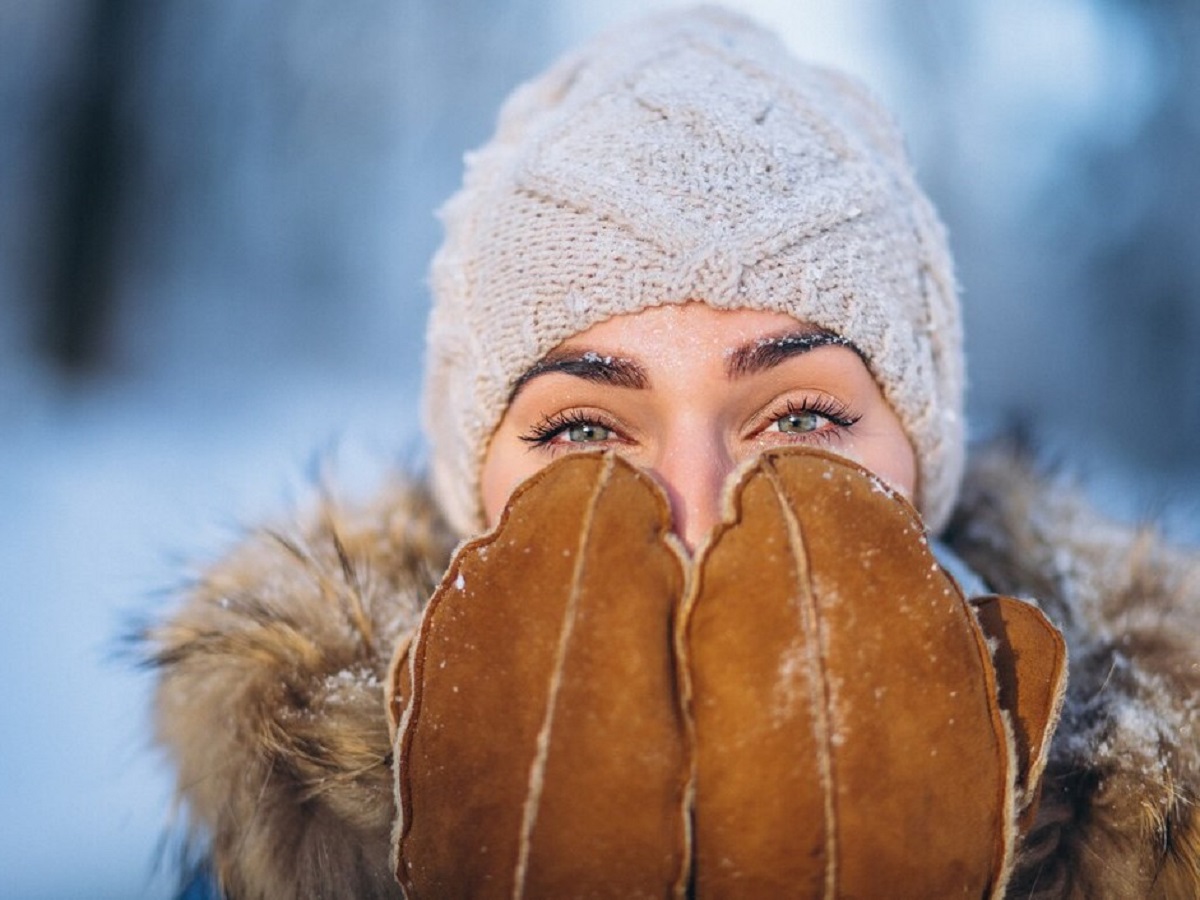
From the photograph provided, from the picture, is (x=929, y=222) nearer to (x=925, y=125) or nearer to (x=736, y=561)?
(x=736, y=561)

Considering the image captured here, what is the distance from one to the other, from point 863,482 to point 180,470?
161 inches

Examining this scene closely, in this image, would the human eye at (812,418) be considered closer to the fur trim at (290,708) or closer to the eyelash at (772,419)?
the eyelash at (772,419)

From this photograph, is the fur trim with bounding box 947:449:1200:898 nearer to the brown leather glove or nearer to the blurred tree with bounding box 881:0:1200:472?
the brown leather glove

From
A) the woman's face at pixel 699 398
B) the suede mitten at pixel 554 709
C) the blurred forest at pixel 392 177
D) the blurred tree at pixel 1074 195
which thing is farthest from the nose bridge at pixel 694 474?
the blurred tree at pixel 1074 195

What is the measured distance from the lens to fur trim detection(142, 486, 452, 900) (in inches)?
35.3

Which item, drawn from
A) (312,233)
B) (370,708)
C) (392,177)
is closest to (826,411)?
(370,708)

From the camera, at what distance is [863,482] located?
70 centimetres

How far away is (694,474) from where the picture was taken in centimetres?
84

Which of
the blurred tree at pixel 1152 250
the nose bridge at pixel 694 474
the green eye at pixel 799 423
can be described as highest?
the blurred tree at pixel 1152 250

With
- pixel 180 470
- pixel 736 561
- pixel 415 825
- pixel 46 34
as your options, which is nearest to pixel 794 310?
pixel 736 561

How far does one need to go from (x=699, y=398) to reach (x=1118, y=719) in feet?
1.77

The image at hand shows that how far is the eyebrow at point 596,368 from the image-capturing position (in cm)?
90

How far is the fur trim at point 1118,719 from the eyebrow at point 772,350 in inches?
18.4

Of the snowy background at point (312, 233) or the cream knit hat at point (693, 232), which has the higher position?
the snowy background at point (312, 233)
